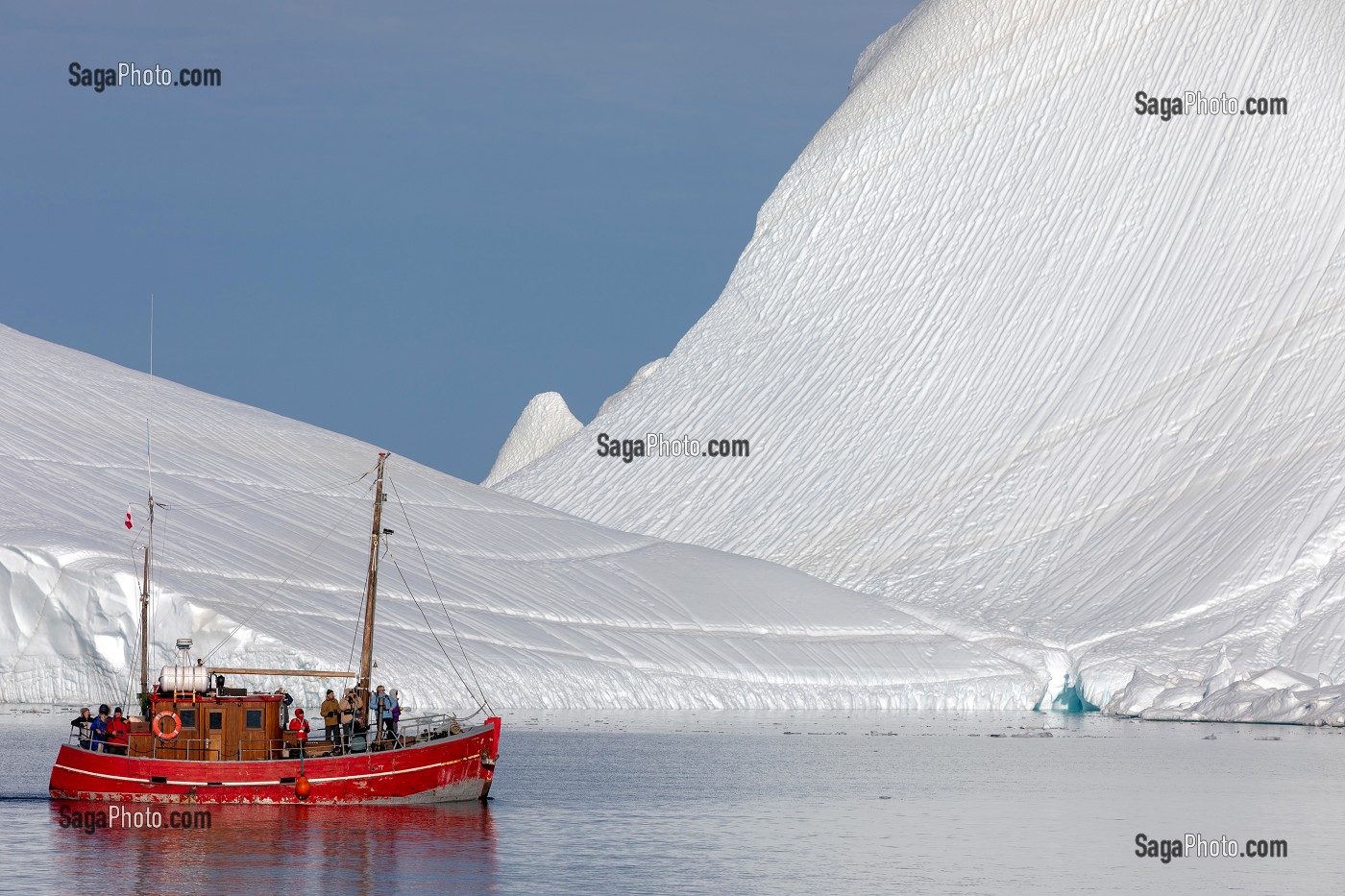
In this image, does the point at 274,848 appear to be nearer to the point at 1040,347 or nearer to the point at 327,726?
the point at 327,726

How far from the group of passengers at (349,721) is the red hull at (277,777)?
0.49 meters

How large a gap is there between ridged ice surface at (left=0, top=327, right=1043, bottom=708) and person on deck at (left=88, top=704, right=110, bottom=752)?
15508mm

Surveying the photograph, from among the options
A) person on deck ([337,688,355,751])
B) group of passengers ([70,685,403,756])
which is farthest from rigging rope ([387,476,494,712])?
group of passengers ([70,685,403,756])

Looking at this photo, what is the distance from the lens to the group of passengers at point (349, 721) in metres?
37.6

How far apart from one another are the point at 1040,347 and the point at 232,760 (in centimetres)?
5750

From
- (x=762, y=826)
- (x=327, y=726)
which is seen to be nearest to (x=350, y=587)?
(x=327, y=726)

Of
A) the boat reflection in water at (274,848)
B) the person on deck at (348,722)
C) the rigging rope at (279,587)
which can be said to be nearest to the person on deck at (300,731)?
the person on deck at (348,722)

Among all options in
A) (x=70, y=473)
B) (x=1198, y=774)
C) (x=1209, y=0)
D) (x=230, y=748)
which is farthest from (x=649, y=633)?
(x=1209, y=0)

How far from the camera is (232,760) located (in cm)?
3741

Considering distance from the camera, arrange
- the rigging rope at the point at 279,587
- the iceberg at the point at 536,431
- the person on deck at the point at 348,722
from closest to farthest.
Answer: the person on deck at the point at 348,722
the rigging rope at the point at 279,587
the iceberg at the point at 536,431

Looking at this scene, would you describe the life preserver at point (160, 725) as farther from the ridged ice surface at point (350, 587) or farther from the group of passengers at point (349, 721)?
the ridged ice surface at point (350, 587)

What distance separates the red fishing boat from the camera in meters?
37.2

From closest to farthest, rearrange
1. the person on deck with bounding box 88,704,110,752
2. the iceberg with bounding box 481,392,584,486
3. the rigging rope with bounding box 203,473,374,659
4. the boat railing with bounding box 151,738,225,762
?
the boat railing with bounding box 151,738,225,762, the person on deck with bounding box 88,704,110,752, the rigging rope with bounding box 203,473,374,659, the iceberg with bounding box 481,392,584,486

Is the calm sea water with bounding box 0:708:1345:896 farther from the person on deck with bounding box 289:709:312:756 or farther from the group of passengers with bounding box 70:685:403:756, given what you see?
the group of passengers with bounding box 70:685:403:756
